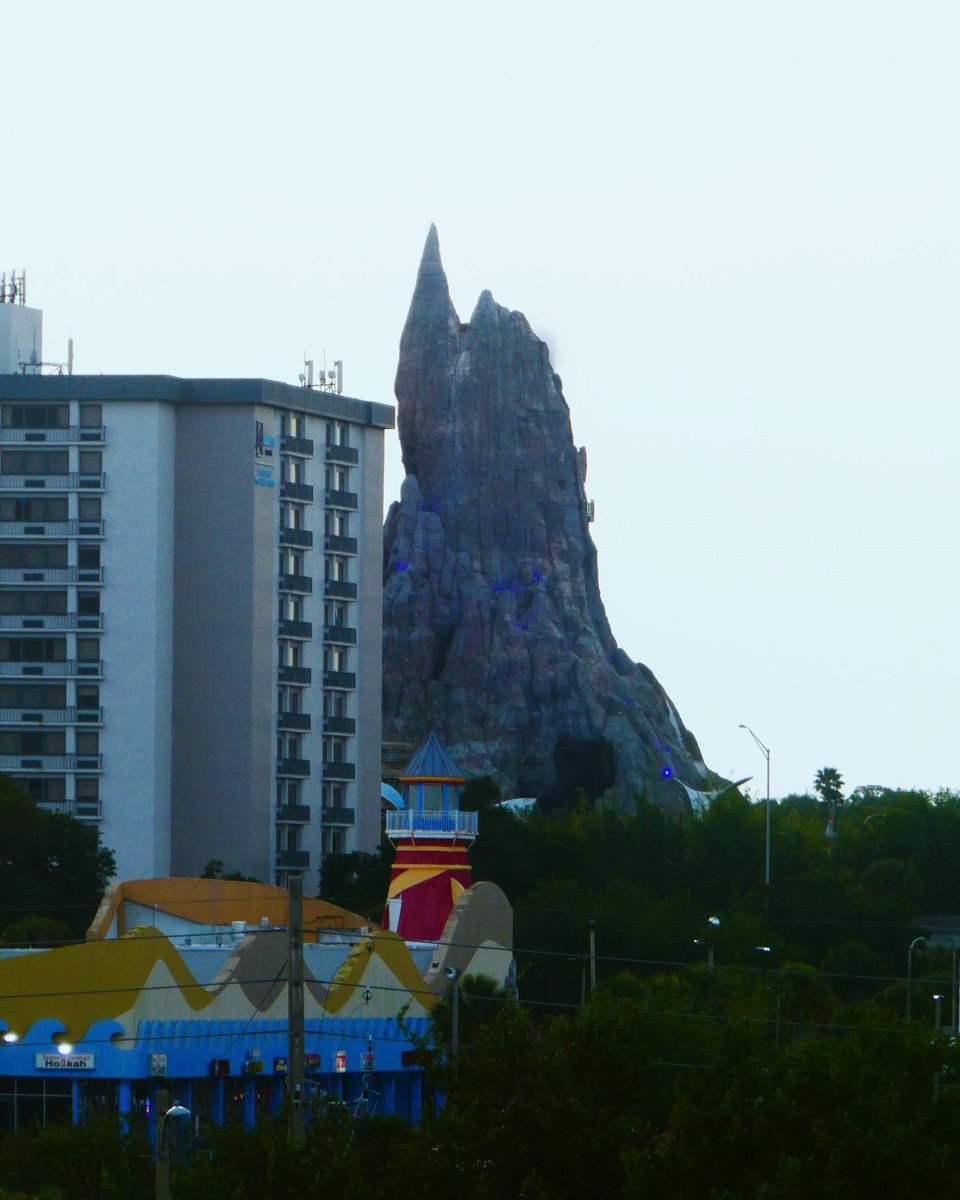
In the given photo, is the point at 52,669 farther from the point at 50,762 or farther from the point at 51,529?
the point at 51,529

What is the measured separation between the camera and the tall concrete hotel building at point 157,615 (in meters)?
147

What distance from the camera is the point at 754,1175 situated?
2299 inches

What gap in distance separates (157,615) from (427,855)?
159 ft

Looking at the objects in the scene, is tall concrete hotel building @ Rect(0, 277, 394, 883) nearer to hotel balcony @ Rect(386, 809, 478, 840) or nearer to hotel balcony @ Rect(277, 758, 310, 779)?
hotel balcony @ Rect(277, 758, 310, 779)

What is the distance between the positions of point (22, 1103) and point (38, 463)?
72.2 m

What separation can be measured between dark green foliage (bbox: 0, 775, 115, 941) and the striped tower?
1047 inches

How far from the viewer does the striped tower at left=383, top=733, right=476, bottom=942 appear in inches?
4008

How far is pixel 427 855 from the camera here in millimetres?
103062

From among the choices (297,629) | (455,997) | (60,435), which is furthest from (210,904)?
(60,435)

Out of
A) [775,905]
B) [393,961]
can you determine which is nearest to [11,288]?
[775,905]

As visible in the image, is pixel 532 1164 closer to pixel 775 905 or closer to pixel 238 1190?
pixel 238 1190

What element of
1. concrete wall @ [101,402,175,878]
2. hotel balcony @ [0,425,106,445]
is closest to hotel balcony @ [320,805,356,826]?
concrete wall @ [101,402,175,878]

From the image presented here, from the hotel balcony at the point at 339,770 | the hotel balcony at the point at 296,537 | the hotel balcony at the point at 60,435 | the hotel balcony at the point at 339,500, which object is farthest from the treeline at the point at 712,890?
the hotel balcony at the point at 60,435

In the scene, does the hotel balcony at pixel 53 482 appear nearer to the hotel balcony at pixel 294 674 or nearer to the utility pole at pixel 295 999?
the hotel balcony at pixel 294 674
